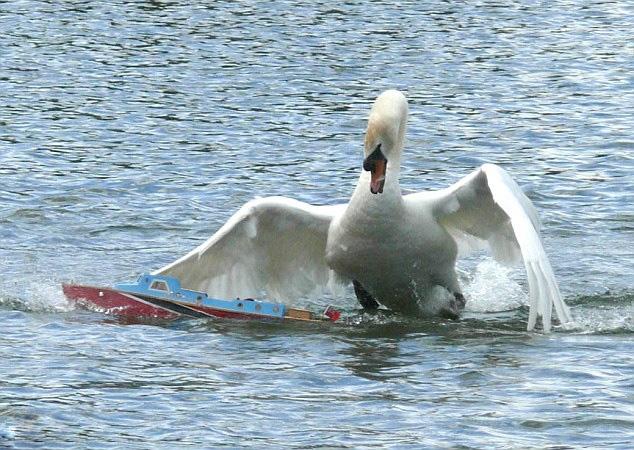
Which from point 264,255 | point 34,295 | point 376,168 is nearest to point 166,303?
point 264,255

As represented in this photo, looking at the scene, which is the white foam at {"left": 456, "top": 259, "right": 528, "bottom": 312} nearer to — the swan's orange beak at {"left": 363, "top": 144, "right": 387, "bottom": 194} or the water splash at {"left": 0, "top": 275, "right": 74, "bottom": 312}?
the swan's orange beak at {"left": 363, "top": 144, "right": 387, "bottom": 194}

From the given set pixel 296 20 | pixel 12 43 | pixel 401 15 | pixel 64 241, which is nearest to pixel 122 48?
pixel 12 43

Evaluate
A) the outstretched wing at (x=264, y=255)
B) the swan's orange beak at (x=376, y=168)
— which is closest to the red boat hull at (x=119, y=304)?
the outstretched wing at (x=264, y=255)

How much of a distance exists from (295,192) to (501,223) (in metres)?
4.52

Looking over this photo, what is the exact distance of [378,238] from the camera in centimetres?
1127

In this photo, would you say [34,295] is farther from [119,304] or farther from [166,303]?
[166,303]

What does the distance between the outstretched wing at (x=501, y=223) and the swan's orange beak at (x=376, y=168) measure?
512 millimetres

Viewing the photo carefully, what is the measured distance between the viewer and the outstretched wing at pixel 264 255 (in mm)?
11922

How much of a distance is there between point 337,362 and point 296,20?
16834 millimetres

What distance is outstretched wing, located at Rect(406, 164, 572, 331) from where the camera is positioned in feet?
33.0

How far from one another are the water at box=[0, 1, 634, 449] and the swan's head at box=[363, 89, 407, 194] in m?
1.19

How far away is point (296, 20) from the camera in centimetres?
2677

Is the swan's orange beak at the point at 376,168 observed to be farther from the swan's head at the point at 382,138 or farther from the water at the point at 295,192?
the water at the point at 295,192

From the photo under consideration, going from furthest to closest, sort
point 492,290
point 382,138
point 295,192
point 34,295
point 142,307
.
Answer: point 295,192, point 492,290, point 34,295, point 142,307, point 382,138
